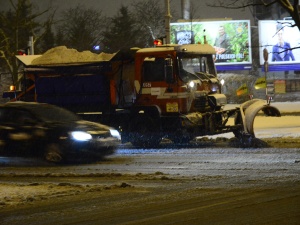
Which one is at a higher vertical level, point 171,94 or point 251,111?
point 171,94

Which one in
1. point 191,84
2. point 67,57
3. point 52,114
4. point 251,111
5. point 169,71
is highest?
point 67,57

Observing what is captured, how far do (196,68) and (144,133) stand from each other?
2.59m

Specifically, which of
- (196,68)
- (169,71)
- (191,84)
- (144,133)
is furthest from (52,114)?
(196,68)

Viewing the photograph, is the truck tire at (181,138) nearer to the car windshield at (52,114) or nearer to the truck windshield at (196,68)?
the truck windshield at (196,68)

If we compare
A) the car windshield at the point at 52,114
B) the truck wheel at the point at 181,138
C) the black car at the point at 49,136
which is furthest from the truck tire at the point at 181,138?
the car windshield at the point at 52,114

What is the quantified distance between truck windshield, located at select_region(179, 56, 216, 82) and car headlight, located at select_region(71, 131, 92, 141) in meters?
4.44

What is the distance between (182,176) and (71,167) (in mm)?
3521

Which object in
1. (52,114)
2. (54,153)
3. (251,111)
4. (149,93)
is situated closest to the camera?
(54,153)

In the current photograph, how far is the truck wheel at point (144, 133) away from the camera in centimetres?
2036

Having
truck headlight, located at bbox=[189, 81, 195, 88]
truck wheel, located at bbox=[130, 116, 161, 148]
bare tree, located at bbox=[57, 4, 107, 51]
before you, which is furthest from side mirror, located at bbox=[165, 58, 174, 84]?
bare tree, located at bbox=[57, 4, 107, 51]

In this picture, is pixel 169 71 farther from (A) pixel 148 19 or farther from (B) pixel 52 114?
(A) pixel 148 19

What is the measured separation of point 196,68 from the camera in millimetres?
20797

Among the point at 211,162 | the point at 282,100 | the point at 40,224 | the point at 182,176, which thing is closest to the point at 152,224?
the point at 40,224

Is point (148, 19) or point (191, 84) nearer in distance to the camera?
point (191, 84)
